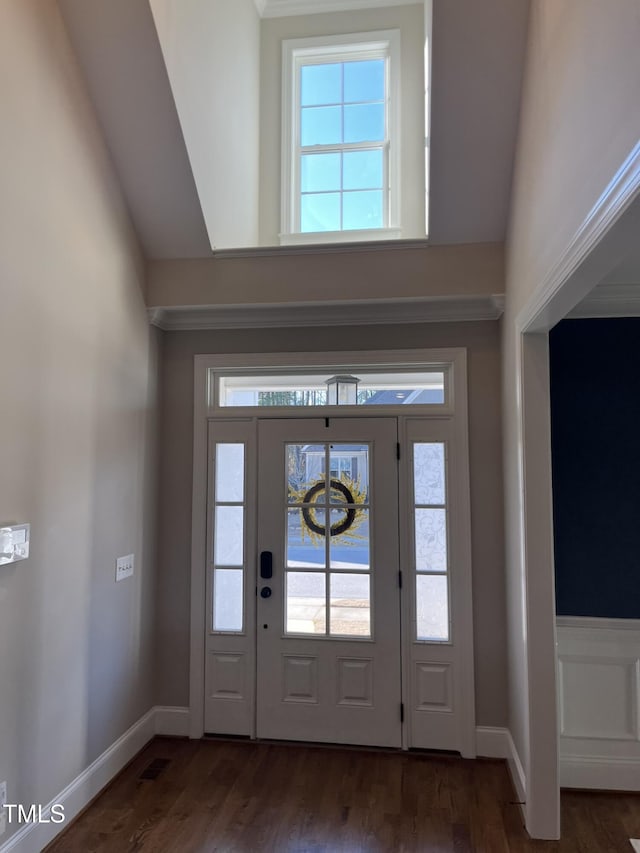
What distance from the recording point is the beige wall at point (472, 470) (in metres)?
2.99

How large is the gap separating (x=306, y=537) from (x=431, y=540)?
738 mm

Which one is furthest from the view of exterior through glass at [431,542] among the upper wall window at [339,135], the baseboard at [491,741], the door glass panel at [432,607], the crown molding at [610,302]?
the upper wall window at [339,135]

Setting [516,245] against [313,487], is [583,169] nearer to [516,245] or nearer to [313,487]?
[516,245]

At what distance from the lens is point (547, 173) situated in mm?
2012

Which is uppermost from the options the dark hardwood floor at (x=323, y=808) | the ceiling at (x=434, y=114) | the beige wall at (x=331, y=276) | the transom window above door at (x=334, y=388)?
the ceiling at (x=434, y=114)

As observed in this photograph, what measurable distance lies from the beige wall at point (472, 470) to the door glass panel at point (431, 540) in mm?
175

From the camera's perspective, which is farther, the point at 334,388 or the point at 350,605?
the point at 334,388

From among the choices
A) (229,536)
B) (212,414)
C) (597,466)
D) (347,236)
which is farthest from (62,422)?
(597,466)

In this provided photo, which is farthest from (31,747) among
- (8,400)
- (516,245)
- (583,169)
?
(516,245)

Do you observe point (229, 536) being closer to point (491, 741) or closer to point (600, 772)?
point (491, 741)

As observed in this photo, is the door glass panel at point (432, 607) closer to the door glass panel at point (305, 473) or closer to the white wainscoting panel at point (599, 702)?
the white wainscoting panel at point (599, 702)

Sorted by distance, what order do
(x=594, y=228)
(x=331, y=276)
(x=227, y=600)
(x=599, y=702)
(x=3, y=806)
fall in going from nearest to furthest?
(x=594, y=228), (x=3, y=806), (x=599, y=702), (x=331, y=276), (x=227, y=600)

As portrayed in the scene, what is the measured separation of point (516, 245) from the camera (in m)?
2.62

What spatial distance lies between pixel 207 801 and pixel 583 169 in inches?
120
